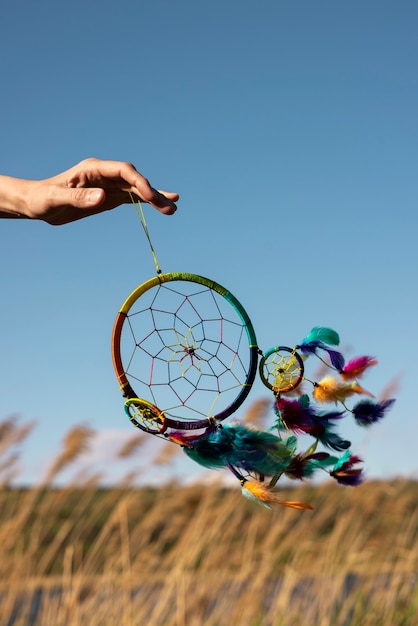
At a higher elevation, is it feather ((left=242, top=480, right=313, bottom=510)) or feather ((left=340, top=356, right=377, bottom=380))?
feather ((left=340, top=356, right=377, bottom=380))

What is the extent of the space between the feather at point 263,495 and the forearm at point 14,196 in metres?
0.52

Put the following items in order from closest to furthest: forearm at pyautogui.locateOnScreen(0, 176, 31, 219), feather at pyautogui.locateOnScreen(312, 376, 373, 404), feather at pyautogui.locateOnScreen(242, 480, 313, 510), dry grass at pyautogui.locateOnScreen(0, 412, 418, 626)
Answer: feather at pyautogui.locateOnScreen(242, 480, 313, 510) → feather at pyautogui.locateOnScreen(312, 376, 373, 404) → forearm at pyautogui.locateOnScreen(0, 176, 31, 219) → dry grass at pyautogui.locateOnScreen(0, 412, 418, 626)

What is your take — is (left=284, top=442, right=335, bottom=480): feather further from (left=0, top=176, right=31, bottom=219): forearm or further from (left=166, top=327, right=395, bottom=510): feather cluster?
(left=0, top=176, right=31, bottom=219): forearm

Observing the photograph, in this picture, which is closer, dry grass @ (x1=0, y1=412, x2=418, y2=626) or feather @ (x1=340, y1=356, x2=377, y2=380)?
feather @ (x1=340, y1=356, x2=377, y2=380)

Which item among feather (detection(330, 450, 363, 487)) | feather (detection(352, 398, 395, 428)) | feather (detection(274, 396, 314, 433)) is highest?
feather (detection(274, 396, 314, 433))

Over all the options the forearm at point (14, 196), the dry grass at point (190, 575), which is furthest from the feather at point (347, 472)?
the dry grass at point (190, 575)

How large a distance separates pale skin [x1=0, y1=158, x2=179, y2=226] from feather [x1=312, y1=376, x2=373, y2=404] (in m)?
0.28

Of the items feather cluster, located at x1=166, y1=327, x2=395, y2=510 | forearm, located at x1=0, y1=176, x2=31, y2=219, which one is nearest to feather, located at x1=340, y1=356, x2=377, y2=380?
feather cluster, located at x1=166, y1=327, x2=395, y2=510

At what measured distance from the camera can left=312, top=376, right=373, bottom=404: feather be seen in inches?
36.6

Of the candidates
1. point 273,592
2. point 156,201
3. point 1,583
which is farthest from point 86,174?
point 273,592

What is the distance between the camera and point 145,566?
285 centimetres

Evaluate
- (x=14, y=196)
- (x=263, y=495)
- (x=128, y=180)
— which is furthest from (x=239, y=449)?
(x=14, y=196)

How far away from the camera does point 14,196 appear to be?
1136 millimetres

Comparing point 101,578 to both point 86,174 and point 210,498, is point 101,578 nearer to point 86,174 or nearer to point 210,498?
point 210,498
